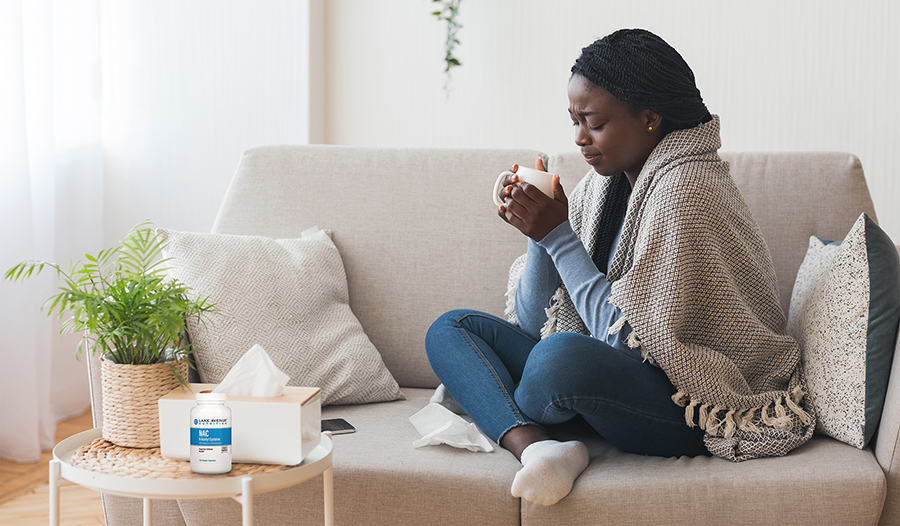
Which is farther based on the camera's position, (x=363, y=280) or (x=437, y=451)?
(x=363, y=280)

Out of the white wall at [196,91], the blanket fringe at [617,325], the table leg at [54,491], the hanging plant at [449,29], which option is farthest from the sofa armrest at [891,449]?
the white wall at [196,91]

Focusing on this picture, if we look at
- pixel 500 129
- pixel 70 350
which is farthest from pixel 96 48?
pixel 500 129

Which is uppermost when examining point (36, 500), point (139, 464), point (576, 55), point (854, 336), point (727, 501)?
point (576, 55)

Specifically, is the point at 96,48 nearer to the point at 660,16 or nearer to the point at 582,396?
the point at 660,16

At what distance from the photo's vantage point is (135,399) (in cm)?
105

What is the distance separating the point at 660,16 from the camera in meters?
2.31

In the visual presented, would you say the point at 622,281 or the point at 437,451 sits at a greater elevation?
the point at 622,281

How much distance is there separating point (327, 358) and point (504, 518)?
1.76ft

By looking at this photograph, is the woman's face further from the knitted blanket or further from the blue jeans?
the blue jeans

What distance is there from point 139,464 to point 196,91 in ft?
6.01

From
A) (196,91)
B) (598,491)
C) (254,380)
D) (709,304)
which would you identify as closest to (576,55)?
(196,91)

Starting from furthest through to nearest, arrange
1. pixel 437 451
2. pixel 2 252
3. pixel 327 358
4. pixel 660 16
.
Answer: pixel 660 16 → pixel 2 252 → pixel 327 358 → pixel 437 451

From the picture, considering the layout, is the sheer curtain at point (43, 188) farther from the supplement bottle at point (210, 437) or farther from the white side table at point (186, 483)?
the supplement bottle at point (210, 437)

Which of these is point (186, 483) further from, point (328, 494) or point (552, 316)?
point (552, 316)
